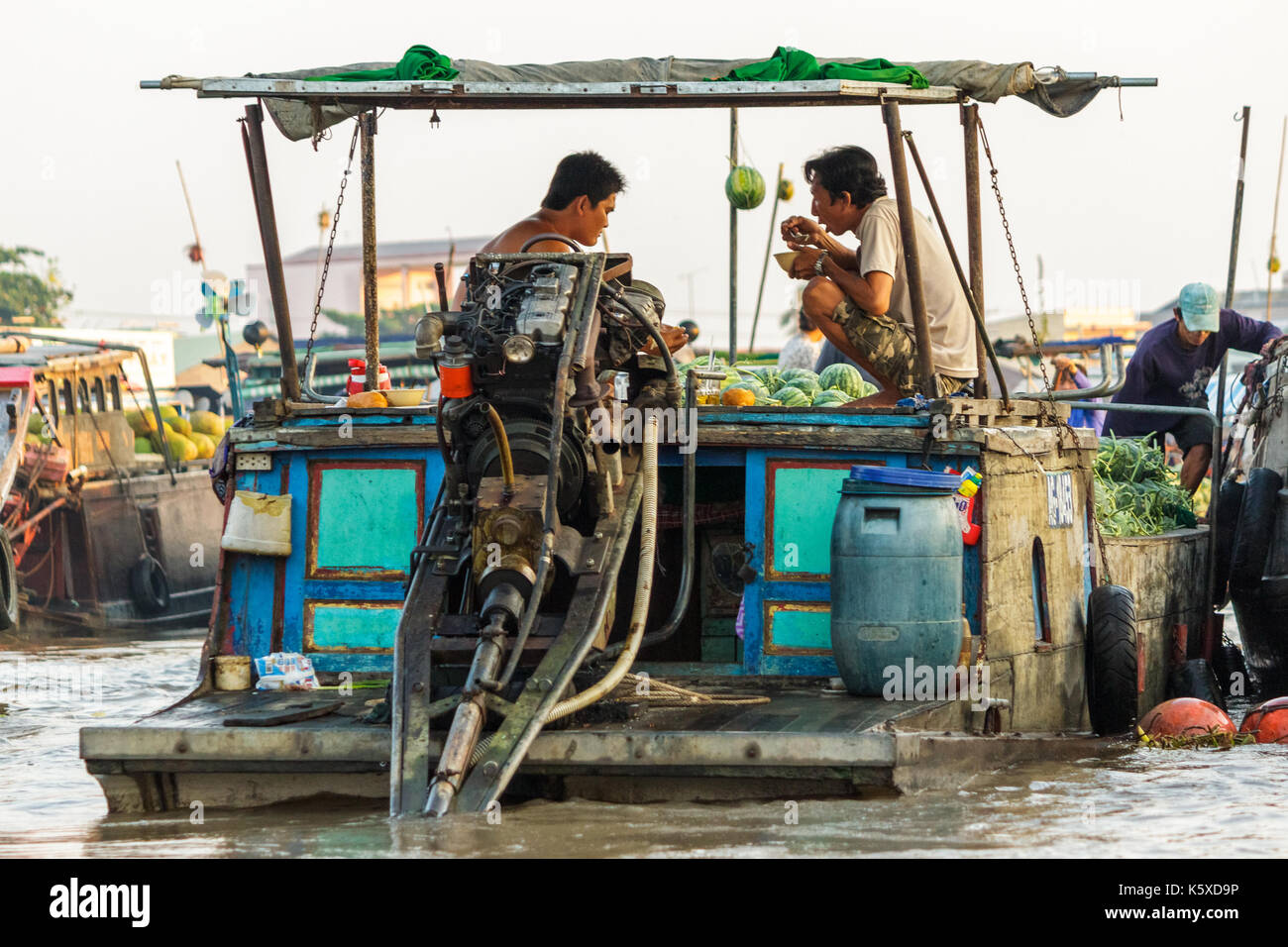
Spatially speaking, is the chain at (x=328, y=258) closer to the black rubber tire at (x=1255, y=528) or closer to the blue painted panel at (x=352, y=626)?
the blue painted panel at (x=352, y=626)

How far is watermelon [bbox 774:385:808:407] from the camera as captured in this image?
8508 mm

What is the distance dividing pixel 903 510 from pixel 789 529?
2.45 ft

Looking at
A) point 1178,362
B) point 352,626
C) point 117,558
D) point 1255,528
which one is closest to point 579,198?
point 352,626

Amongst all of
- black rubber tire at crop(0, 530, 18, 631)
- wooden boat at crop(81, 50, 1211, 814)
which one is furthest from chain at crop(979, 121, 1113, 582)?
black rubber tire at crop(0, 530, 18, 631)

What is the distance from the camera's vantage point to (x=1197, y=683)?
945 centimetres

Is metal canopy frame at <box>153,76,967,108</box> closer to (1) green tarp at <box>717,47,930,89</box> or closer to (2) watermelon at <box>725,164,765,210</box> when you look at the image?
(1) green tarp at <box>717,47,930,89</box>

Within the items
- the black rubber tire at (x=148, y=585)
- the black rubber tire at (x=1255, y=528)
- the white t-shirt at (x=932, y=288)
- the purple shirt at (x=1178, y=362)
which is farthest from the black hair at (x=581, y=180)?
the black rubber tire at (x=148, y=585)

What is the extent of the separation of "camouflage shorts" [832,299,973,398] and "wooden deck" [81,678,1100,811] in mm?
1897

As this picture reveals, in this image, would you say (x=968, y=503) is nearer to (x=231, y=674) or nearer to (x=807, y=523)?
(x=807, y=523)

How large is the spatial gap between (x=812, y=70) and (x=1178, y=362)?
18.8 ft

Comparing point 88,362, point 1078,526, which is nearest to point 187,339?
point 88,362

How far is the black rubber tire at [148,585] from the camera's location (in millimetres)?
16469

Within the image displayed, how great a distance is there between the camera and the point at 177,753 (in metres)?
5.91

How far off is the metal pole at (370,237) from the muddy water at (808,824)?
2.23 m
